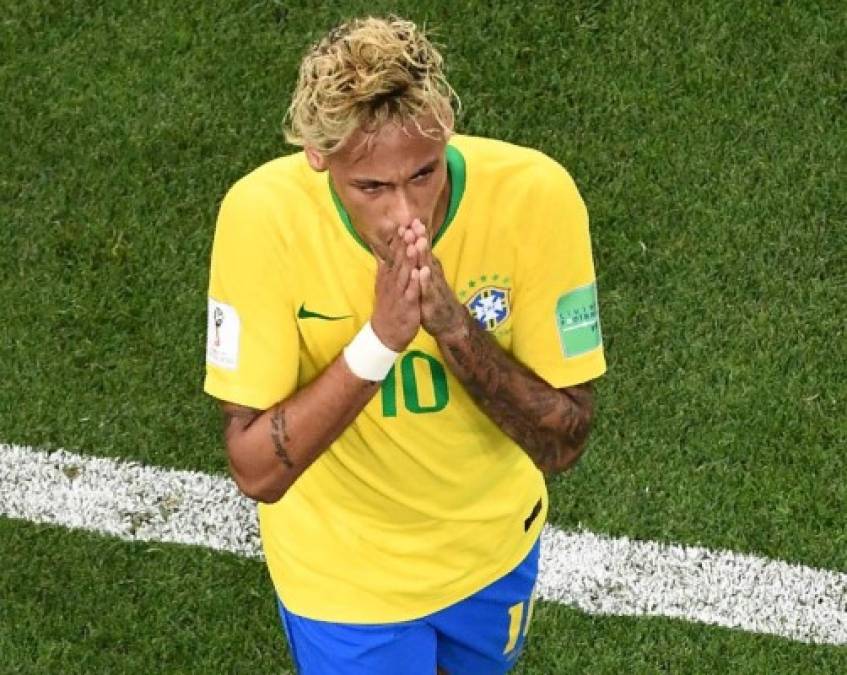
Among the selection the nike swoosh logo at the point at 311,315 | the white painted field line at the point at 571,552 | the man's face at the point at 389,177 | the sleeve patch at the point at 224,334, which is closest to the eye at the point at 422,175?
the man's face at the point at 389,177

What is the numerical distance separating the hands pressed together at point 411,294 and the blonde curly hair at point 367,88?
0.66 feet

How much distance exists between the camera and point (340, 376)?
9.49ft

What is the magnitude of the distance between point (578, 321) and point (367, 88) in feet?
2.39

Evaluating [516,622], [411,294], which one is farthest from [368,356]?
[516,622]

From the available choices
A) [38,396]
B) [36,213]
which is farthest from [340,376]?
[36,213]

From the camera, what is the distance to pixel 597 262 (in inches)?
205

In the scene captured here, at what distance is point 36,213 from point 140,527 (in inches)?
52.4

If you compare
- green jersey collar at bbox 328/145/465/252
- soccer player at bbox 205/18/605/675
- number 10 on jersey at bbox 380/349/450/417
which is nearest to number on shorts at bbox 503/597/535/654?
soccer player at bbox 205/18/605/675

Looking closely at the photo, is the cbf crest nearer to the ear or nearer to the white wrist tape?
the white wrist tape

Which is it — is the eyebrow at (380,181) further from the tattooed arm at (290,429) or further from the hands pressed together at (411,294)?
the tattooed arm at (290,429)

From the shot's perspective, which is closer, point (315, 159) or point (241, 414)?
point (315, 159)

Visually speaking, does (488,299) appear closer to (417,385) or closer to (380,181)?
(417,385)

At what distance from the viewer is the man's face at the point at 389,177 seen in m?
2.67

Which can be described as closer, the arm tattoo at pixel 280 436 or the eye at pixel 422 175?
the eye at pixel 422 175
